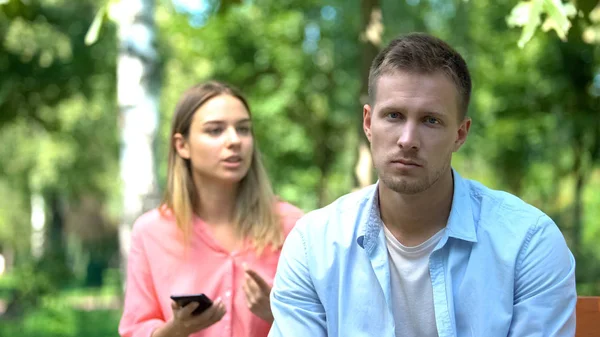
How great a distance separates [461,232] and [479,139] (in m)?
15.6

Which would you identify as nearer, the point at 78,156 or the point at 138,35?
the point at 138,35

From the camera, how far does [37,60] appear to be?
501 inches

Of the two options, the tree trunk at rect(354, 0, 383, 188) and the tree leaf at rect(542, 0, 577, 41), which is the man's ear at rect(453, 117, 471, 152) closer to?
the tree leaf at rect(542, 0, 577, 41)

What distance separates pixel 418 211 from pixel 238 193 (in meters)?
1.53

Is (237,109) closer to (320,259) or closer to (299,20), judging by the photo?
(320,259)

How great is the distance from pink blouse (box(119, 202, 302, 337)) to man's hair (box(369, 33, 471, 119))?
1.44 m

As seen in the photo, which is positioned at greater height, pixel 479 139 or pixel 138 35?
pixel 138 35

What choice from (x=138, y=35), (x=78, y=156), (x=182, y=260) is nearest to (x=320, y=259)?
(x=182, y=260)

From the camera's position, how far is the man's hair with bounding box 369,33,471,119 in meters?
2.40

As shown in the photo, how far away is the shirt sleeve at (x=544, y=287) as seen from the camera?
2.33m

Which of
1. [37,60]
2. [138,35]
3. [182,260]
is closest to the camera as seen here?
[182,260]

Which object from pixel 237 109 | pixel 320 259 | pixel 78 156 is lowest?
pixel 78 156

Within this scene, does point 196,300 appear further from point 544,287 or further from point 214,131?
point 544,287

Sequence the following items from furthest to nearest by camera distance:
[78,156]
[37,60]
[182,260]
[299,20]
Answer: [78,156]
[299,20]
[37,60]
[182,260]
